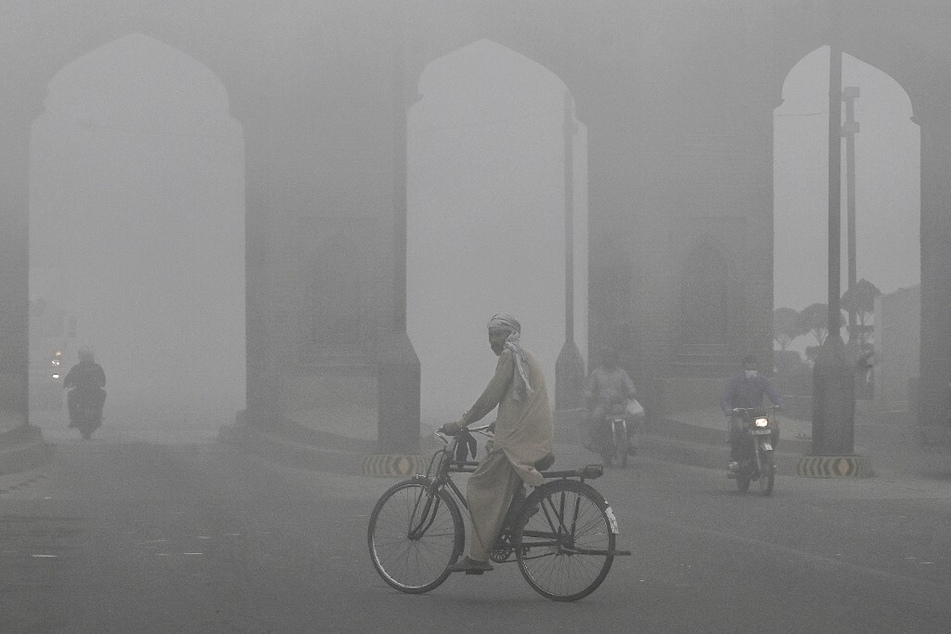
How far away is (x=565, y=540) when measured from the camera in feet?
25.8

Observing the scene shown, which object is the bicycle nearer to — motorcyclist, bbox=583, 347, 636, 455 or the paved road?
the paved road

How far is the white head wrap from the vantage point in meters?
8.11

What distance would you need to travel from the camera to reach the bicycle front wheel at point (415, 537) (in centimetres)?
811

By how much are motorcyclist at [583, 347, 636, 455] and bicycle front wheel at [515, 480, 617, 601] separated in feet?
38.4

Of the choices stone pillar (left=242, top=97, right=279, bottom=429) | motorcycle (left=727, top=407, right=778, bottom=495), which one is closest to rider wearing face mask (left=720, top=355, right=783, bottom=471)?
motorcycle (left=727, top=407, right=778, bottom=495)

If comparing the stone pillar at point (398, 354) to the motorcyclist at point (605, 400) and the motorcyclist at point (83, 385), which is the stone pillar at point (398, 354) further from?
the motorcyclist at point (83, 385)

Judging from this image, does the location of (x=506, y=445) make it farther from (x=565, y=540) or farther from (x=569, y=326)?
(x=569, y=326)

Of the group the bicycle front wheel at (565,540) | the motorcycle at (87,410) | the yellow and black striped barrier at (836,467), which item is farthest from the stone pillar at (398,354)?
the bicycle front wheel at (565,540)

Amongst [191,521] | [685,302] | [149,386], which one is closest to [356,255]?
[685,302]

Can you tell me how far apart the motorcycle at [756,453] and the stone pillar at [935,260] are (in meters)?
8.85

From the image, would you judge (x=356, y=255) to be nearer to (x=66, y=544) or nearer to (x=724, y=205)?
(x=724, y=205)

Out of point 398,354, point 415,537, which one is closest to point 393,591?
point 415,537

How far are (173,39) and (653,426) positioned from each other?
28.5ft

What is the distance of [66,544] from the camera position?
33.9ft
